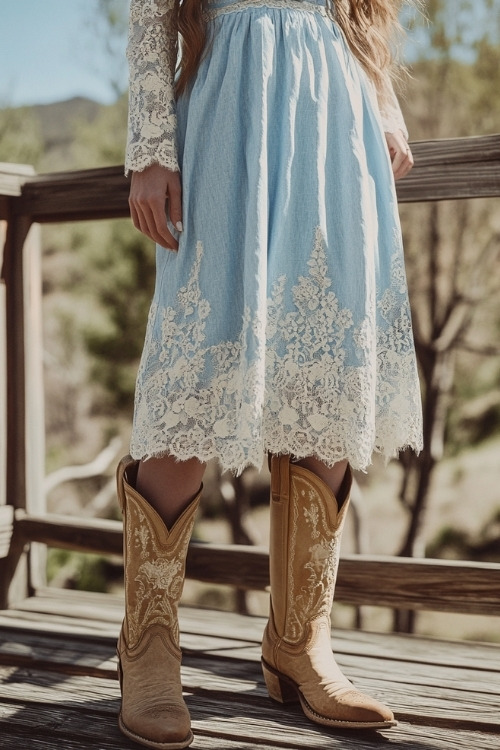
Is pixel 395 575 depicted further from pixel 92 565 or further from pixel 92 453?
pixel 92 453

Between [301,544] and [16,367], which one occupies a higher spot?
[16,367]

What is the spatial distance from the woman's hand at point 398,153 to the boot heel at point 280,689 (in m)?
1.04

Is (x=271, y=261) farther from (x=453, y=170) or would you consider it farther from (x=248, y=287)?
(x=453, y=170)

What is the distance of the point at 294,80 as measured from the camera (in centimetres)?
139

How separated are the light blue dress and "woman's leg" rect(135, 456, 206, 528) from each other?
0.23ft

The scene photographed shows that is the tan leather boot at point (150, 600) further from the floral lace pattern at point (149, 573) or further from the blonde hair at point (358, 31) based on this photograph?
the blonde hair at point (358, 31)

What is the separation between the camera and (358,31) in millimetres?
1518

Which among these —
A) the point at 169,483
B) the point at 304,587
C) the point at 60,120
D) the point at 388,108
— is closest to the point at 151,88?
the point at 388,108

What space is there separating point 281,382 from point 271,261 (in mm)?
206

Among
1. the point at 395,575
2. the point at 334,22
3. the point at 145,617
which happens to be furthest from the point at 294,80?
the point at 395,575

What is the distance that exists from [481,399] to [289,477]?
715 cm

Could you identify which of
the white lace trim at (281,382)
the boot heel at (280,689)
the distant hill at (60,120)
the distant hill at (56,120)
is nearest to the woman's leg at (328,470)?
the white lace trim at (281,382)

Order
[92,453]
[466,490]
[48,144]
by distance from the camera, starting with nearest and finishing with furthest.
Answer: [466,490] → [92,453] → [48,144]

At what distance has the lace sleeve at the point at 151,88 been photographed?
4.54 feet
